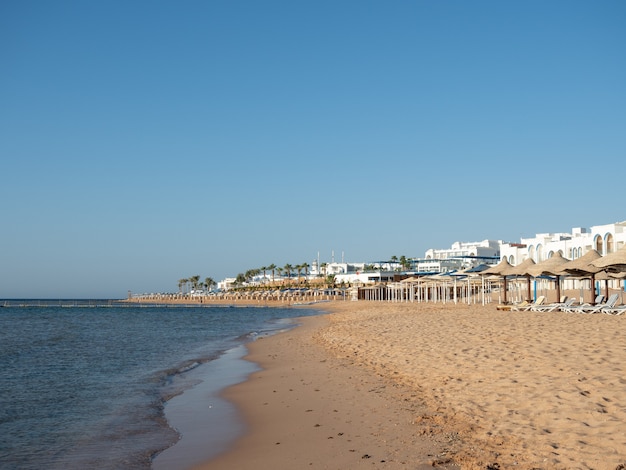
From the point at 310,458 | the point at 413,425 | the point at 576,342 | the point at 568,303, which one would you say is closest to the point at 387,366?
the point at 576,342

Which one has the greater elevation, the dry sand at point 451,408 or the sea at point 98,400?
the dry sand at point 451,408

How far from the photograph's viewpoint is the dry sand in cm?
537

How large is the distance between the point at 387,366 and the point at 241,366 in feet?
16.5

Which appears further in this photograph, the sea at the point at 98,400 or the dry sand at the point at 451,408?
the sea at the point at 98,400

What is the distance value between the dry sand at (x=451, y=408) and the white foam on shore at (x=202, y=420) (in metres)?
0.29

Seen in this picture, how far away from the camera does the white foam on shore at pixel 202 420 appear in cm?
639

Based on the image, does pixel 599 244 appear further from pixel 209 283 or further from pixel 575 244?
pixel 209 283

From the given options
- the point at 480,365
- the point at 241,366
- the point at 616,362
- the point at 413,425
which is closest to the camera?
the point at 413,425

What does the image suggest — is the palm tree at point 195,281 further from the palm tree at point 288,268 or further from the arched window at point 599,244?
the arched window at point 599,244

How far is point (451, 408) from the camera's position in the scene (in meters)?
7.22

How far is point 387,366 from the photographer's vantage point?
37.4 feet

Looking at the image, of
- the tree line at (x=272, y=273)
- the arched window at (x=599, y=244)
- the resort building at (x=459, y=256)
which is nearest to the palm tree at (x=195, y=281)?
the tree line at (x=272, y=273)

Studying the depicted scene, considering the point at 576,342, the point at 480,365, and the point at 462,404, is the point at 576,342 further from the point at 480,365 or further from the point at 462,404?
the point at 462,404

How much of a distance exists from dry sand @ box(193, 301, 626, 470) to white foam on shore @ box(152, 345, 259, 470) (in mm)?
294
